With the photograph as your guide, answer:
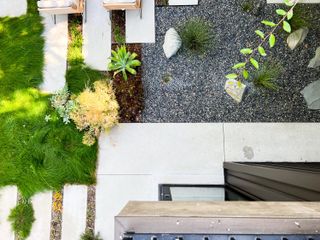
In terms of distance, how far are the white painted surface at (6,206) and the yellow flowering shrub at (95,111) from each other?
4.05ft

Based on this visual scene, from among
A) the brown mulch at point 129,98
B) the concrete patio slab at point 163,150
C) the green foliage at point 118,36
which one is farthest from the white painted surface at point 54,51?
the concrete patio slab at point 163,150

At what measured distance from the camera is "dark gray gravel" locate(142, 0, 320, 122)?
530cm

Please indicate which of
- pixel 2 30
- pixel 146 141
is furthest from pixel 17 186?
pixel 2 30

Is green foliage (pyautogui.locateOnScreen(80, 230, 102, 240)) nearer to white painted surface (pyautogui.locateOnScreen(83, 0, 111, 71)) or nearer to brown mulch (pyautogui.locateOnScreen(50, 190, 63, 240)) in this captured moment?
brown mulch (pyautogui.locateOnScreen(50, 190, 63, 240))

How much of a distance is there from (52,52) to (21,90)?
0.68 meters

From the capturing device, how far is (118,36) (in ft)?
18.2

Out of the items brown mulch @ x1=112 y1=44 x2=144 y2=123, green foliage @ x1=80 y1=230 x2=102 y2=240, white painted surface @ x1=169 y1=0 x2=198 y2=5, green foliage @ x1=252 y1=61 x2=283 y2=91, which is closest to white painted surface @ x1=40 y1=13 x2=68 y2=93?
brown mulch @ x1=112 y1=44 x2=144 y2=123

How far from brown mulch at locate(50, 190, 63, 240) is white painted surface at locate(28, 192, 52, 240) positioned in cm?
5

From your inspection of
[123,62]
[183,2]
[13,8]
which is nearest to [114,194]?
[123,62]

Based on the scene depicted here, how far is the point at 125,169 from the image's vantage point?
533 centimetres

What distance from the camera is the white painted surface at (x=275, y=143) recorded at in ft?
17.1

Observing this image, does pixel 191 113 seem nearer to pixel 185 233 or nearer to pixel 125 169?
pixel 125 169

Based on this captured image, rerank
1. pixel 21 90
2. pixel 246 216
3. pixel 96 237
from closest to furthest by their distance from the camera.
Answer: pixel 246 216 → pixel 96 237 → pixel 21 90

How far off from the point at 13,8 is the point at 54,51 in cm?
89
